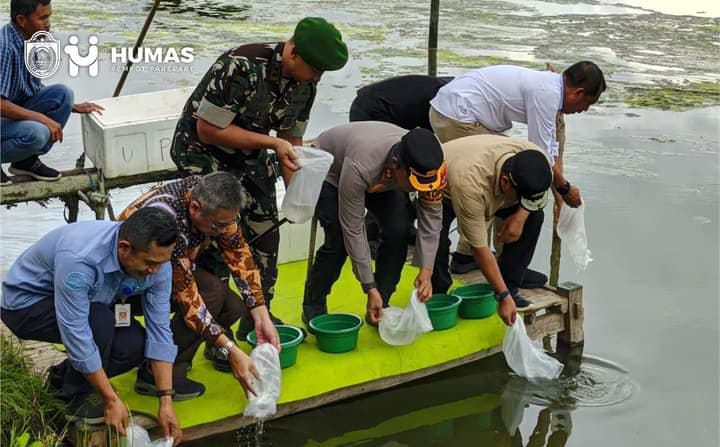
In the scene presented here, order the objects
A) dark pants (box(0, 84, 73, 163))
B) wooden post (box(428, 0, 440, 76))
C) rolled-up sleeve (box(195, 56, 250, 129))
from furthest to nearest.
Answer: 1. wooden post (box(428, 0, 440, 76))
2. dark pants (box(0, 84, 73, 163))
3. rolled-up sleeve (box(195, 56, 250, 129))

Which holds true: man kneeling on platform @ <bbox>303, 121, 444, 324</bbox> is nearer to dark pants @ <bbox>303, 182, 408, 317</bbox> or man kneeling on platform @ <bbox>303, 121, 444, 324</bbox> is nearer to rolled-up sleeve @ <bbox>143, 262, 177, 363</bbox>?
dark pants @ <bbox>303, 182, 408, 317</bbox>

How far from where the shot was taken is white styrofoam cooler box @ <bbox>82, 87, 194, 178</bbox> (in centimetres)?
534

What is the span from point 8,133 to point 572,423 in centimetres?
314

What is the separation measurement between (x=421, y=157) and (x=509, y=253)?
1099 mm

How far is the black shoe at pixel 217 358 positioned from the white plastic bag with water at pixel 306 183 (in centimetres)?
67

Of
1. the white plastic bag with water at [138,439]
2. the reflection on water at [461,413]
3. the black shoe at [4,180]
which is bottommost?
the reflection on water at [461,413]

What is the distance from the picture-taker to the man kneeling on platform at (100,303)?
11.1ft

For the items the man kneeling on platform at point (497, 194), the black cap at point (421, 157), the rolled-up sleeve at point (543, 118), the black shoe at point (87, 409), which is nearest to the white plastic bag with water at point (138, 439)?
the black shoe at point (87, 409)

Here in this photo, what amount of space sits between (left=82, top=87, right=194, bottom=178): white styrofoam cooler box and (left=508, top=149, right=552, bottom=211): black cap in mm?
2026

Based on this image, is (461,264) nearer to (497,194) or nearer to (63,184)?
(497,194)

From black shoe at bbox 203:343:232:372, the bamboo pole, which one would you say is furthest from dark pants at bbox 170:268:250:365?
the bamboo pole

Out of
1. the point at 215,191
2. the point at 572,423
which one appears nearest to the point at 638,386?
the point at 572,423

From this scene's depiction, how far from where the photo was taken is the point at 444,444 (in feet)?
14.7

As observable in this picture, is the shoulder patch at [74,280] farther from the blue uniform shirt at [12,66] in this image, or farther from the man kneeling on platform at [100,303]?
the blue uniform shirt at [12,66]
